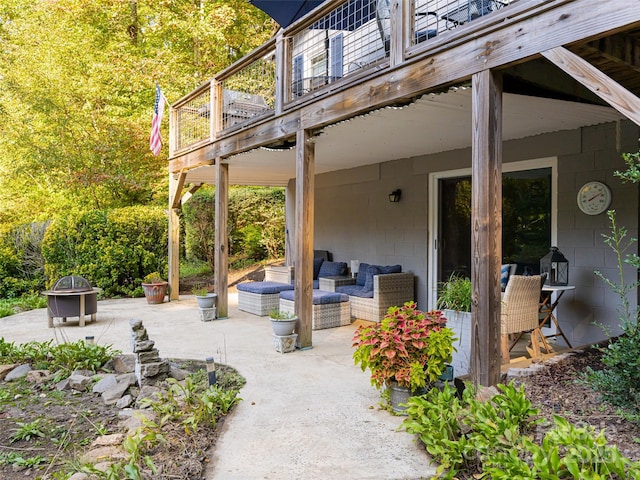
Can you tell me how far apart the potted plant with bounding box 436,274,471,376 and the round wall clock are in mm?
1844

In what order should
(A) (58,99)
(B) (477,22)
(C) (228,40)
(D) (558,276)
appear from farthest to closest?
→ (C) (228,40) < (A) (58,99) < (D) (558,276) < (B) (477,22)

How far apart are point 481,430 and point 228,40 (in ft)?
42.0

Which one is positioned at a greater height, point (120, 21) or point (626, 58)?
point (120, 21)

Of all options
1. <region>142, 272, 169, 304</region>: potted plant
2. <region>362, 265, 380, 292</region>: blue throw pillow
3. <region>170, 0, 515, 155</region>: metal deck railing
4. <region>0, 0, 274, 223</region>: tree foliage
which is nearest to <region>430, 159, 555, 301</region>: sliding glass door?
<region>362, 265, 380, 292</region>: blue throw pillow

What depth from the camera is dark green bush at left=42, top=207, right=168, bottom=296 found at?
9172mm

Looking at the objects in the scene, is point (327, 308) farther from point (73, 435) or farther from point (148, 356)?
point (73, 435)

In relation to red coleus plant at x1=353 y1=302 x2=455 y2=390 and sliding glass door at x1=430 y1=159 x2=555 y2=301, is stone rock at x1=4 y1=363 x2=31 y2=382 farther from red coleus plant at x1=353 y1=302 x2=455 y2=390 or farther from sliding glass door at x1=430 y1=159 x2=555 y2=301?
sliding glass door at x1=430 y1=159 x2=555 y2=301

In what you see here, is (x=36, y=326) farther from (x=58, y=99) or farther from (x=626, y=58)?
(x=626, y=58)

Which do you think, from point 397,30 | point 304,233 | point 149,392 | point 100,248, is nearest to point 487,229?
point 397,30

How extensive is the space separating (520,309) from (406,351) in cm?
147

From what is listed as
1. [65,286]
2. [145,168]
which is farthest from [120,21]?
[65,286]

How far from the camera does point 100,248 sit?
9211mm

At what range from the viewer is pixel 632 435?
2275 millimetres

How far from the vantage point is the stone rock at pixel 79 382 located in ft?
12.9
